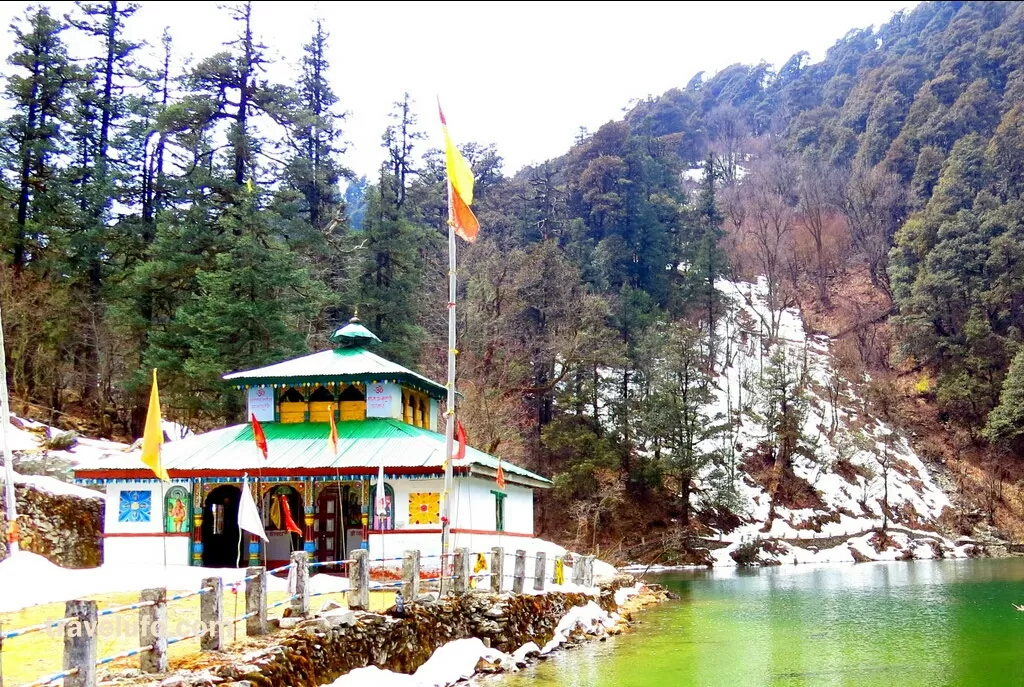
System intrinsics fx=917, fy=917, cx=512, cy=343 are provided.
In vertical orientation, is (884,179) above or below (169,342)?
above

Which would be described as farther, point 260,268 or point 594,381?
point 594,381

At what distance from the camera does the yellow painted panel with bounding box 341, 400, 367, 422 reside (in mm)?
25016

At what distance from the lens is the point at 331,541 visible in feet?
81.2

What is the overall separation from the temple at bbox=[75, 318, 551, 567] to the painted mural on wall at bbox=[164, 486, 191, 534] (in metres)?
0.02

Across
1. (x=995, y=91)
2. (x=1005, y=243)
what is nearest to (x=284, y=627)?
(x=1005, y=243)

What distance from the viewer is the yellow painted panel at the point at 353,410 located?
985 inches

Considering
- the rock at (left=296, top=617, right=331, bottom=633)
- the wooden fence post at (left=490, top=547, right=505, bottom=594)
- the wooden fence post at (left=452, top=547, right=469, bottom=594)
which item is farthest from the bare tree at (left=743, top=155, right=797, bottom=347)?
the rock at (left=296, top=617, right=331, bottom=633)

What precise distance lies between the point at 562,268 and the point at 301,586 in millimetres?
39946

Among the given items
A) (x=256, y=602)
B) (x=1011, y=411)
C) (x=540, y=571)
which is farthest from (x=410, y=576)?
(x=1011, y=411)

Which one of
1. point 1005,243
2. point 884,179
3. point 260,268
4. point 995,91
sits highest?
point 995,91

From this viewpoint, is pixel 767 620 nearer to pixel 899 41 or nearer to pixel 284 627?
pixel 284 627

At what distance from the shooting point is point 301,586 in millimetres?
13266

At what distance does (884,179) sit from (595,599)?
55.8 m

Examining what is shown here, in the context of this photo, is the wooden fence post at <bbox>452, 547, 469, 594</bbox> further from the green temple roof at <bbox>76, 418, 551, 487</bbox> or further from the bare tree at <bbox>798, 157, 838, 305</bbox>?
the bare tree at <bbox>798, 157, 838, 305</bbox>
